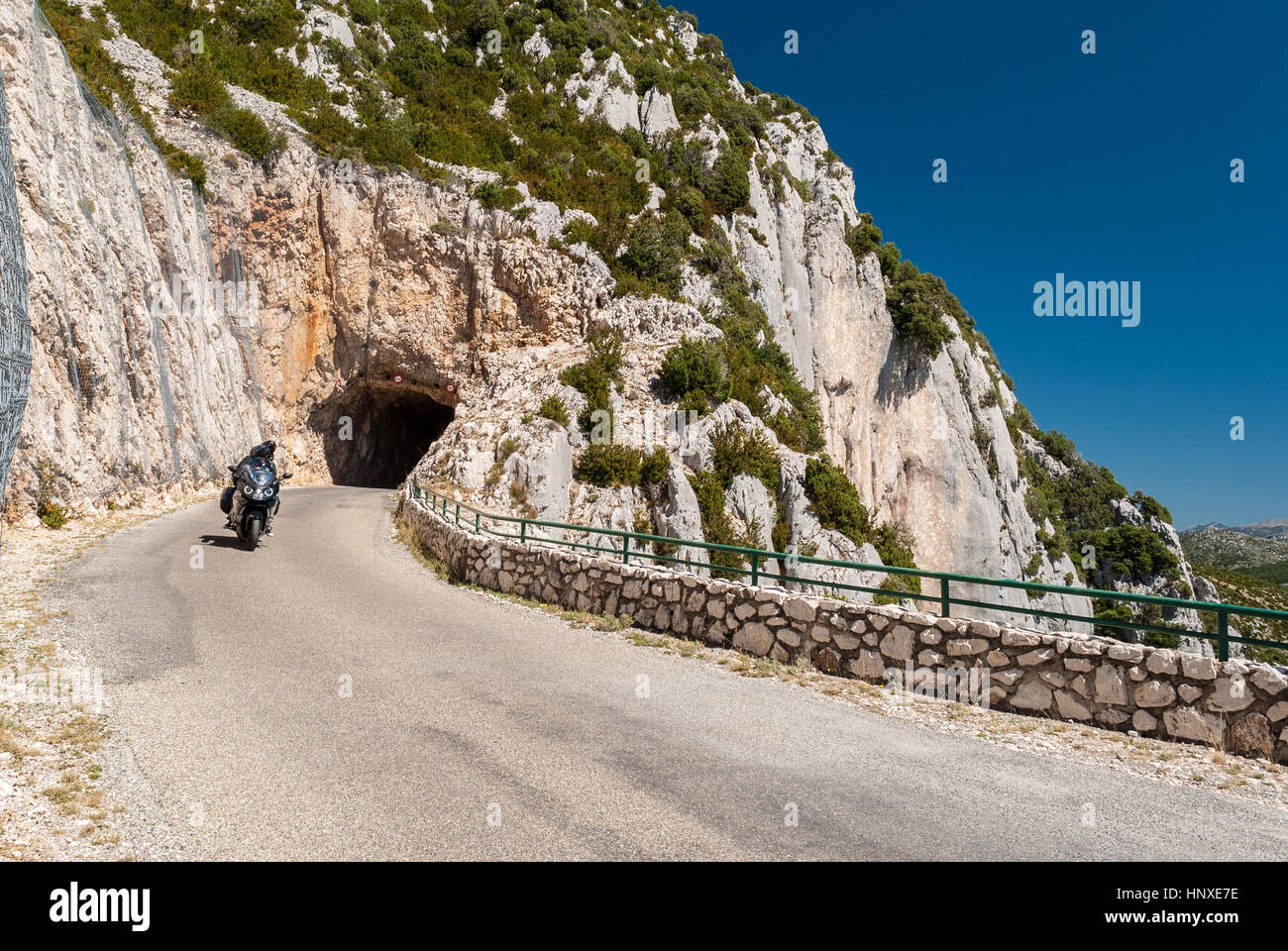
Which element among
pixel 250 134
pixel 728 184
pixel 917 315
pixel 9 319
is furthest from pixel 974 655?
pixel 917 315

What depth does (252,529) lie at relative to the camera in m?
13.4

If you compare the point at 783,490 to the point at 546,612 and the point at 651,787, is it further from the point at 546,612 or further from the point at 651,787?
the point at 651,787

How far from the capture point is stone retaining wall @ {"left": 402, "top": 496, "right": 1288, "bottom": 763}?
18.4 ft

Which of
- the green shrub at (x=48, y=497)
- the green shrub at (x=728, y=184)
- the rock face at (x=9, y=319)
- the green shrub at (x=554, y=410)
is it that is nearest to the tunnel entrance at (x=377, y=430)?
the green shrub at (x=554, y=410)

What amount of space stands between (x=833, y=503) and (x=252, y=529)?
2022cm

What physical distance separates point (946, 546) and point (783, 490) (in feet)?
71.6

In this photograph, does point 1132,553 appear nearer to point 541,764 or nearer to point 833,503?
point 833,503

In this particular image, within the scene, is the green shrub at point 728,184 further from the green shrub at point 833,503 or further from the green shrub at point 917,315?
the green shrub at point 833,503

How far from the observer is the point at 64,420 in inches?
589

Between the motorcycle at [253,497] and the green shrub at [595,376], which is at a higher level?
the green shrub at [595,376]

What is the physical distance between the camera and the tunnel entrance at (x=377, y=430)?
33844mm

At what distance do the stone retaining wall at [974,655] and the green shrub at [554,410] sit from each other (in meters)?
13.7

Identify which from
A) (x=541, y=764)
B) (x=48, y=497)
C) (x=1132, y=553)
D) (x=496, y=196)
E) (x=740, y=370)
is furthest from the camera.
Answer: (x=1132, y=553)
